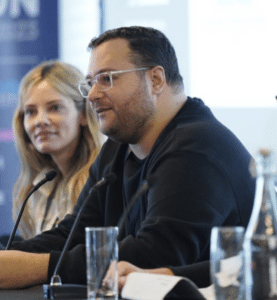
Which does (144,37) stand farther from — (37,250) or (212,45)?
(212,45)

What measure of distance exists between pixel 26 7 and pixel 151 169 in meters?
3.05

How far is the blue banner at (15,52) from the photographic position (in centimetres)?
471

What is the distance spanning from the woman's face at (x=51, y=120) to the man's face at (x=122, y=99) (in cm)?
85

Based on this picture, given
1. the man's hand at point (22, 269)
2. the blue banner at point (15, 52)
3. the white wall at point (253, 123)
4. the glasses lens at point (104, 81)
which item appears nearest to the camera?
the man's hand at point (22, 269)

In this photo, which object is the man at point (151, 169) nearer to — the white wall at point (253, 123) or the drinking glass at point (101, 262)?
the drinking glass at point (101, 262)

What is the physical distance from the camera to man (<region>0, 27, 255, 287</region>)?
1.88 m

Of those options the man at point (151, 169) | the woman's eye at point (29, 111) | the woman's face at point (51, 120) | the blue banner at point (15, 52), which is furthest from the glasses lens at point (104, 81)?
the blue banner at point (15, 52)

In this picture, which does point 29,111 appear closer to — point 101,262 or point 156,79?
point 156,79

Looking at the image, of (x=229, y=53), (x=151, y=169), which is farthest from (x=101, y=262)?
(x=229, y=53)

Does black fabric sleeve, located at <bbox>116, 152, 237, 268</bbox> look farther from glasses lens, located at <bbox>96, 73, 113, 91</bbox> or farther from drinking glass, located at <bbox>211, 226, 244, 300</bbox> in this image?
drinking glass, located at <bbox>211, 226, 244, 300</bbox>

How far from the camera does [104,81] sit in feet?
7.83

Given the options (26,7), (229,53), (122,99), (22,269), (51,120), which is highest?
(26,7)

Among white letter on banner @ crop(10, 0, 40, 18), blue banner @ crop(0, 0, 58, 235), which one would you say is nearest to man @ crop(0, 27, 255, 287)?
blue banner @ crop(0, 0, 58, 235)

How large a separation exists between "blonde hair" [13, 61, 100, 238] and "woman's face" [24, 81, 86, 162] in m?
0.04
